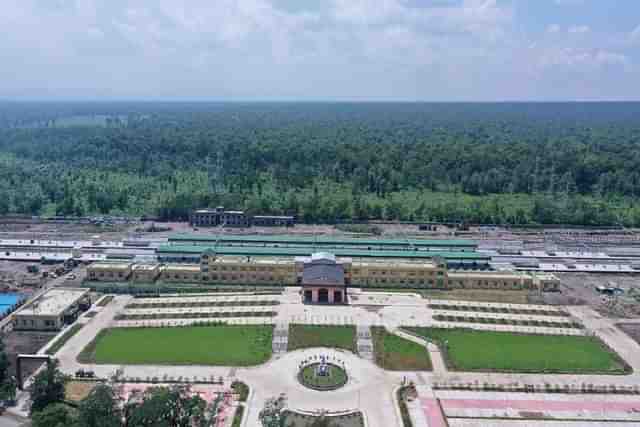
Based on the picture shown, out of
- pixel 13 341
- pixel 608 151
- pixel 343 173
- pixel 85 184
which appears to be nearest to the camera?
pixel 13 341

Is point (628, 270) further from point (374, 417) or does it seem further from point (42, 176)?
point (42, 176)

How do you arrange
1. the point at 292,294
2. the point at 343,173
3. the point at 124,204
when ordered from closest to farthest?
the point at 292,294 < the point at 124,204 < the point at 343,173

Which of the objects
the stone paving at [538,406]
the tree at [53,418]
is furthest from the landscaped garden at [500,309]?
the tree at [53,418]

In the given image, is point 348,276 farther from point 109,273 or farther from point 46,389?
point 46,389

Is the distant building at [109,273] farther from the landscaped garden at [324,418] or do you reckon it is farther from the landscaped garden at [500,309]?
the landscaped garden at [500,309]

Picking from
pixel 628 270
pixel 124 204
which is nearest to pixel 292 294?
pixel 628 270
